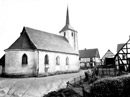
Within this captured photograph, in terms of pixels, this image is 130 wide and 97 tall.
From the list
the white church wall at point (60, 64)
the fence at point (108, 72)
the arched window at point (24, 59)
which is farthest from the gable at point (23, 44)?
the fence at point (108, 72)

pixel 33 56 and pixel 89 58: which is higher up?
pixel 33 56

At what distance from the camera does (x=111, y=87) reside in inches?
285

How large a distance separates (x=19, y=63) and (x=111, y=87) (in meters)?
18.0

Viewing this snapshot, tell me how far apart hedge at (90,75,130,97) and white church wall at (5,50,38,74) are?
637 inches

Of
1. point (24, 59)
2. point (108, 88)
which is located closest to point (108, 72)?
point (108, 88)

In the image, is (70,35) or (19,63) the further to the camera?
(70,35)

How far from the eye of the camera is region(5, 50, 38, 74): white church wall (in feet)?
69.0

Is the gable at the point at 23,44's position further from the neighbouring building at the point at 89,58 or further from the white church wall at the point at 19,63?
the neighbouring building at the point at 89,58

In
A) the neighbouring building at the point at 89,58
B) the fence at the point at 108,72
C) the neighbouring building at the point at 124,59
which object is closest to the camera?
the fence at the point at 108,72

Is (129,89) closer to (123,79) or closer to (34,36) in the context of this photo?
(123,79)

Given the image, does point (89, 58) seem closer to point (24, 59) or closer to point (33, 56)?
point (33, 56)

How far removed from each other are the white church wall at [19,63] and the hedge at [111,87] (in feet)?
53.1

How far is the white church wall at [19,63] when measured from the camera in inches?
828

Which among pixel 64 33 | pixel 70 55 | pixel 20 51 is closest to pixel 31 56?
pixel 20 51
